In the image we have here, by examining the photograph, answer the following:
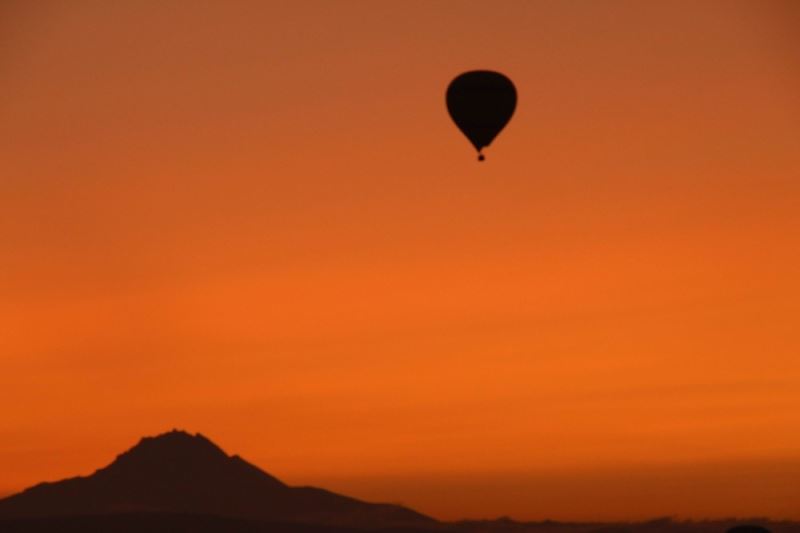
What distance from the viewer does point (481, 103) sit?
7638 centimetres

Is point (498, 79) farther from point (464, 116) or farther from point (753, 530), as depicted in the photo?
point (753, 530)

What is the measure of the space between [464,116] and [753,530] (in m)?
31.1

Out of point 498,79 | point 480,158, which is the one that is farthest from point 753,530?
point 480,158

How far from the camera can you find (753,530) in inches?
3831

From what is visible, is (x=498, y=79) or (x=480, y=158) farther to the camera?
(x=498, y=79)

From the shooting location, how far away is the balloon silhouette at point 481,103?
75.1 meters

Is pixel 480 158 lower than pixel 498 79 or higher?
lower

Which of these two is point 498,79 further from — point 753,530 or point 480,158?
point 753,530

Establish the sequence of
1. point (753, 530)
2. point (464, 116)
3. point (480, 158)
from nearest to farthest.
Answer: point (480, 158), point (464, 116), point (753, 530)

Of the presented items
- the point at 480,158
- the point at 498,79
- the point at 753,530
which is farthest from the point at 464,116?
the point at 753,530

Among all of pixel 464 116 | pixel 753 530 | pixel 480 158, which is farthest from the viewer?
pixel 753 530

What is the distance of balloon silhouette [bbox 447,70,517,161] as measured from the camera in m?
75.1

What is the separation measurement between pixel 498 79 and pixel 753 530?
30.6 metres

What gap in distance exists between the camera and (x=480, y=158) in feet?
216
